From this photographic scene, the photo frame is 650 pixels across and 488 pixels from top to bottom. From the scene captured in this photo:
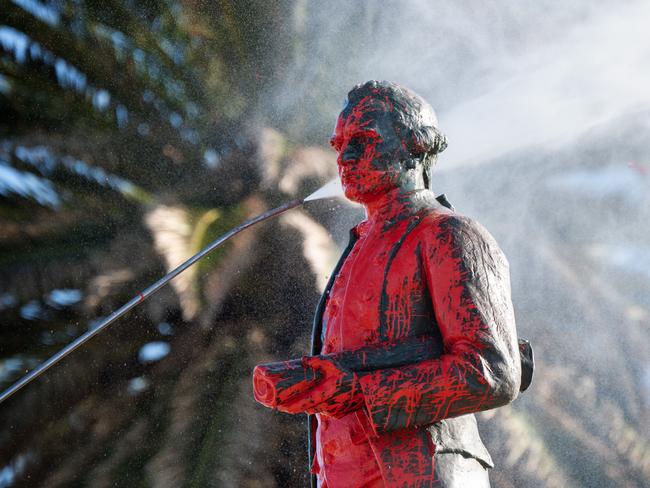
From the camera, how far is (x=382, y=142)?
3002 mm

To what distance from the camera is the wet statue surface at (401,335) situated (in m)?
2.48

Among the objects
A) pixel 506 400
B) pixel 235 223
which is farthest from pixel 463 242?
pixel 235 223

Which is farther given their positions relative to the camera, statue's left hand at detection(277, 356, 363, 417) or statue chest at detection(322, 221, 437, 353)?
statue chest at detection(322, 221, 437, 353)

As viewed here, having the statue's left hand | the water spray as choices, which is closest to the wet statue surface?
the statue's left hand

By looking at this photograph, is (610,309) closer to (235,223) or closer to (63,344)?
(235,223)

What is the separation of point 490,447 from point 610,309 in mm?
1441

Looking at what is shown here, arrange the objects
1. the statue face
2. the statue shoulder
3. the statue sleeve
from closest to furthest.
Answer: the statue sleeve < the statue shoulder < the statue face

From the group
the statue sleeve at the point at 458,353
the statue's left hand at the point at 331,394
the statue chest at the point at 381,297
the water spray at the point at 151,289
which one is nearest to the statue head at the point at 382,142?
the statue chest at the point at 381,297

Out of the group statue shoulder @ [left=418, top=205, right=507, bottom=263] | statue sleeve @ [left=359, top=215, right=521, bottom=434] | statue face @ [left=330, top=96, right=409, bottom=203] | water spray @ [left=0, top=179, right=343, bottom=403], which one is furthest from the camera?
water spray @ [left=0, top=179, right=343, bottom=403]

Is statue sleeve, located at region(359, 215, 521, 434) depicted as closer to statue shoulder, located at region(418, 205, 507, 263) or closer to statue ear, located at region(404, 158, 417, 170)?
statue shoulder, located at region(418, 205, 507, 263)

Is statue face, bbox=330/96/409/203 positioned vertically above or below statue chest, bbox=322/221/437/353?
above

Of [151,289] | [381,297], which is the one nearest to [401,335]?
[381,297]

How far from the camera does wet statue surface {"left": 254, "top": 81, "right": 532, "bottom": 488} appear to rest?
2482 mm

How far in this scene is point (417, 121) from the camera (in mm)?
3045
